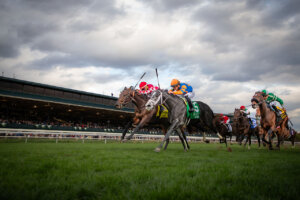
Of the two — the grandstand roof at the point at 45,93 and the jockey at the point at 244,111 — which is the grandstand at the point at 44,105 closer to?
the grandstand roof at the point at 45,93

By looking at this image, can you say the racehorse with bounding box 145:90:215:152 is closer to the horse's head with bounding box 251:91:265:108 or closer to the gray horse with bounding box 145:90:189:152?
the gray horse with bounding box 145:90:189:152

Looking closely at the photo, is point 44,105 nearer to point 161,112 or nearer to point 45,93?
point 45,93

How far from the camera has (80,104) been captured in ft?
95.7

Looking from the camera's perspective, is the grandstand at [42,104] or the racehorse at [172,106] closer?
the racehorse at [172,106]

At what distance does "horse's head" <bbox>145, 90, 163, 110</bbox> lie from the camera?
687 centimetres

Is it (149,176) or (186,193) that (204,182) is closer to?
(186,193)

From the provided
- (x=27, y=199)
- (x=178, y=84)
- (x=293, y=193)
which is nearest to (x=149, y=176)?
(x=27, y=199)

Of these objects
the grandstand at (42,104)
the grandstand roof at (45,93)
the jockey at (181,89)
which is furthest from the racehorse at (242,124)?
the grandstand roof at (45,93)

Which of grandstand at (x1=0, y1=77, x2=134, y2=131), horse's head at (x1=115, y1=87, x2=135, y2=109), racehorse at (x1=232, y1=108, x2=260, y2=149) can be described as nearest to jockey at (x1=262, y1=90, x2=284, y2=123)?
racehorse at (x1=232, y1=108, x2=260, y2=149)

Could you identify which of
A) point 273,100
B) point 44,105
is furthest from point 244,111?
point 44,105

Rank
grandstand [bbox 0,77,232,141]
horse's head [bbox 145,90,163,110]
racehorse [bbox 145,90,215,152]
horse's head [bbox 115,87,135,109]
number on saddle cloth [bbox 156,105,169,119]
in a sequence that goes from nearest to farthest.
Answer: racehorse [bbox 145,90,215,152] → horse's head [bbox 145,90,163,110] → number on saddle cloth [bbox 156,105,169,119] → horse's head [bbox 115,87,135,109] → grandstand [bbox 0,77,232,141]

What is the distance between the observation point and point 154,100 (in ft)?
22.8

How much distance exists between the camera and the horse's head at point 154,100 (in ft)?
22.5

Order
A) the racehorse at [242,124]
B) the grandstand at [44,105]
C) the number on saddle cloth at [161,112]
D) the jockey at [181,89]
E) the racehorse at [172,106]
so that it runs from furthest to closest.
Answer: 1. the grandstand at [44,105]
2. the racehorse at [242,124]
3. the number on saddle cloth at [161,112]
4. the jockey at [181,89]
5. the racehorse at [172,106]
